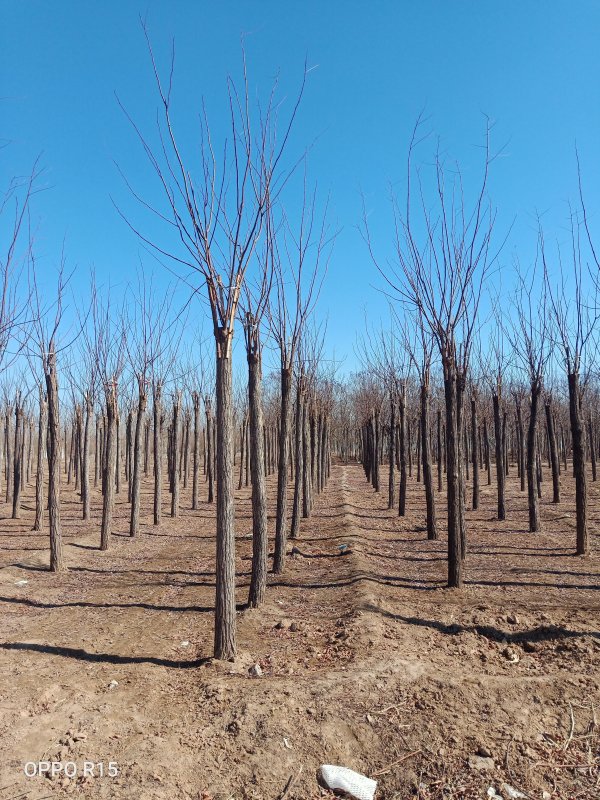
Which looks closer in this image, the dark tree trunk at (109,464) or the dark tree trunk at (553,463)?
the dark tree trunk at (109,464)

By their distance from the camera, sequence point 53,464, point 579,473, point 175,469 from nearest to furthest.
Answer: point 53,464 < point 579,473 < point 175,469

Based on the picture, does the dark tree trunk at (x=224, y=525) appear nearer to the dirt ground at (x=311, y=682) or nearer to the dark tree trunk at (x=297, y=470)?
the dirt ground at (x=311, y=682)

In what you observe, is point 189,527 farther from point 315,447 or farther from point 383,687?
point 383,687

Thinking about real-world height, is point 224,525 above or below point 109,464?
below

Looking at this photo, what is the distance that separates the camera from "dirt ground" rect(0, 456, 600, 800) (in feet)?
9.92

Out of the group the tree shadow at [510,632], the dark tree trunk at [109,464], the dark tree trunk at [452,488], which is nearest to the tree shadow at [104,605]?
the tree shadow at [510,632]

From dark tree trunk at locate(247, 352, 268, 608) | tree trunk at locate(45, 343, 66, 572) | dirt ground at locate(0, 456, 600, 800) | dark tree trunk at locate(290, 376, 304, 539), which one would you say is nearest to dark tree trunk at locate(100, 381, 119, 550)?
tree trunk at locate(45, 343, 66, 572)

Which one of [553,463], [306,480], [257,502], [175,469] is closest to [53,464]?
[257,502]

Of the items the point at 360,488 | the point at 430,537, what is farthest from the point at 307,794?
the point at 360,488

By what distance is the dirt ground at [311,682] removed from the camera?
9.92ft

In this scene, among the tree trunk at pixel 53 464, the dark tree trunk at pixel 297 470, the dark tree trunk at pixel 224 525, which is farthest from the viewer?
→ the dark tree trunk at pixel 297 470

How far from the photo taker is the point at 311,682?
3.87m

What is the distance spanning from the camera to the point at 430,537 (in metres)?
10.2

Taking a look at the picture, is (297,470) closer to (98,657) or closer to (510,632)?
(510,632)
